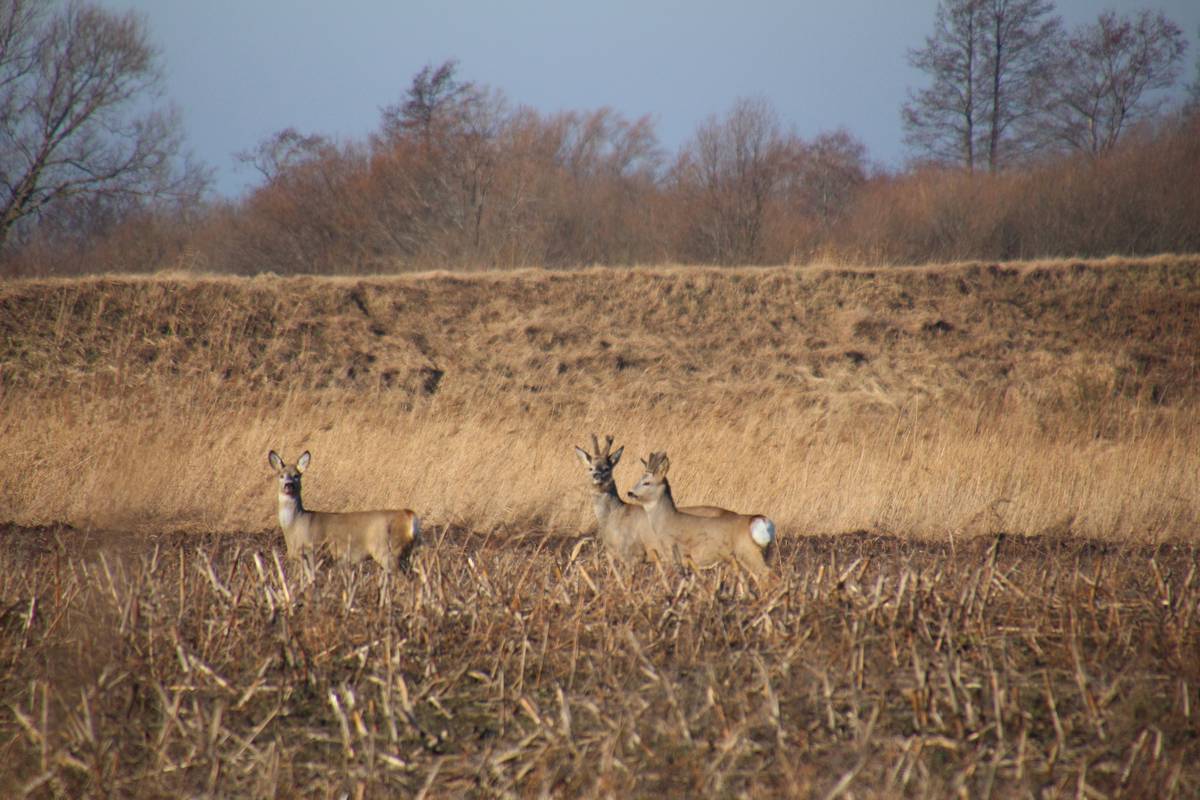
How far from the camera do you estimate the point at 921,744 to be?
12.1 feet

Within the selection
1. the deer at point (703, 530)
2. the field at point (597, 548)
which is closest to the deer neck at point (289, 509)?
the field at point (597, 548)

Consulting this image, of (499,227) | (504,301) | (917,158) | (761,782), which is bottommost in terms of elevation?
(761,782)

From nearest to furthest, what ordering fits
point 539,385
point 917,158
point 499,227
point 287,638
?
point 287,638
point 539,385
point 499,227
point 917,158

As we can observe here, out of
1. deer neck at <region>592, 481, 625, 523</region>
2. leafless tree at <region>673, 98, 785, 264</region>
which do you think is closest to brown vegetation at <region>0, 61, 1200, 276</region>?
leafless tree at <region>673, 98, 785, 264</region>

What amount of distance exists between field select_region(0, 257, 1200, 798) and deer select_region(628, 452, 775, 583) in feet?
1.98

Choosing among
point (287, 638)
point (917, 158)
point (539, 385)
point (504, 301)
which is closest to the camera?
point (287, 638)

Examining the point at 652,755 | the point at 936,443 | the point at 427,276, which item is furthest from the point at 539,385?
the point at 652,755

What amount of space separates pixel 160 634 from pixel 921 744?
3376 mm

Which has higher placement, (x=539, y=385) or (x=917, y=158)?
(x=917, y=158)

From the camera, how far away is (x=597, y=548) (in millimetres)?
8547

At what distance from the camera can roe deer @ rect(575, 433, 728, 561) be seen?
26.3 ft

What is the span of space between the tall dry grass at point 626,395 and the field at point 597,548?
0.25 ft

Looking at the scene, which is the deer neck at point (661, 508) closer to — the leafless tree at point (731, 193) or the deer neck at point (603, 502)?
the deer neck at point (603, 502)

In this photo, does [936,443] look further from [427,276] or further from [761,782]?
[427,276]
